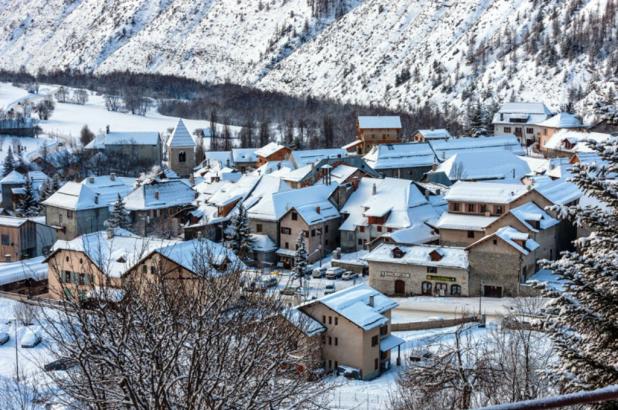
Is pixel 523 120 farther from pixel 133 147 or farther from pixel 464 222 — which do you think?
pixel 464 222

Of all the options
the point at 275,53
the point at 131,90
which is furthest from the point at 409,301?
the point at 275,53

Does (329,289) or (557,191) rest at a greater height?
(557,191)

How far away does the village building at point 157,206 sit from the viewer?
177ft

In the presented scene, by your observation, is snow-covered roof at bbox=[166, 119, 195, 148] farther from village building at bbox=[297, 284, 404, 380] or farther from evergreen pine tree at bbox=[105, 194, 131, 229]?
village building at bbox=[297, 284, 404, 380]

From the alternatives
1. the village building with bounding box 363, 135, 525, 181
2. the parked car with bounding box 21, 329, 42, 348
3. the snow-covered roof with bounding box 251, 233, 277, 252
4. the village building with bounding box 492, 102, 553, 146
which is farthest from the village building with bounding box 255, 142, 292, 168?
the parked car with bounding box 21, 329, 42, 348

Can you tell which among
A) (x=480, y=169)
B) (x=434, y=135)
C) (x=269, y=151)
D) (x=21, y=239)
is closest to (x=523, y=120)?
(x=434, y=135)

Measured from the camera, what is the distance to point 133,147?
8738 centimetres

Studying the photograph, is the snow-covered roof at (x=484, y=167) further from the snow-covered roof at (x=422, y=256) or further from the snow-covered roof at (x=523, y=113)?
the snow-covered roof at (x=523, y=113)

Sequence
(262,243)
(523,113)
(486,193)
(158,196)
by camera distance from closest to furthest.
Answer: (486,193), (262,243), (158,196), (523,113)

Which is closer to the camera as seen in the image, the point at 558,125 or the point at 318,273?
the point at 318,273

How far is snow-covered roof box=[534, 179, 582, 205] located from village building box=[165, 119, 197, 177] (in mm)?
40354

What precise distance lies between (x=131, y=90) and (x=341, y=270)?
117332 mm

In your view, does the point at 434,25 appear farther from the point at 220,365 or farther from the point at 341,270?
the point at 220,365

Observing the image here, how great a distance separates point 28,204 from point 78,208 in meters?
10.3
